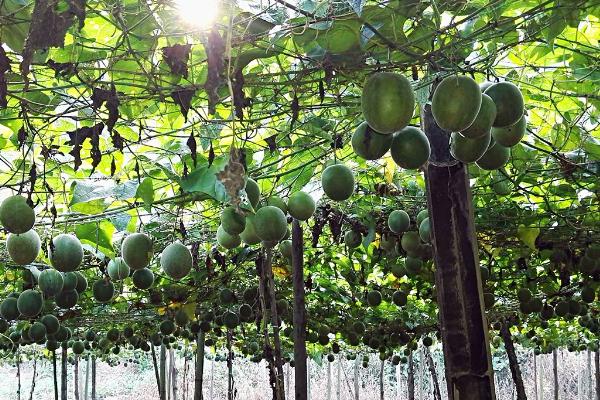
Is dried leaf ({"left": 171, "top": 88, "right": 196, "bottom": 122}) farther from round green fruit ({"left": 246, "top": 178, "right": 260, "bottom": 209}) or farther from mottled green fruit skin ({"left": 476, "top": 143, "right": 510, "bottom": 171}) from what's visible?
mottled green fruit skin ({"left": 476, "top": 143, "right": 510, "bottom": 171})

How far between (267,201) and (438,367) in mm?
28530

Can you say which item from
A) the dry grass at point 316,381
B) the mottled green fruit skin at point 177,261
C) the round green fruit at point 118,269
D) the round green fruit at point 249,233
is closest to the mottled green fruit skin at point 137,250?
the mottled green fruit skin at point 177,261

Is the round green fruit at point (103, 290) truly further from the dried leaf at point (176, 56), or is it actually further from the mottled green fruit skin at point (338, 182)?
the dried leaf at point (176, 56)

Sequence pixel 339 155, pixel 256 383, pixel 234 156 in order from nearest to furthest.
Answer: pixel 234 156
pixel 339 155
pixel 256 383

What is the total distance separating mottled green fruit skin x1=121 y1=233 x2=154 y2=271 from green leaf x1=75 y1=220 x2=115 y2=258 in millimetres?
822

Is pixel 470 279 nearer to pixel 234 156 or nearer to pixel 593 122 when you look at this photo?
pixel 234 156

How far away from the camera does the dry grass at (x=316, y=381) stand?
29.8m

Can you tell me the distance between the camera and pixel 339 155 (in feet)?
14.4

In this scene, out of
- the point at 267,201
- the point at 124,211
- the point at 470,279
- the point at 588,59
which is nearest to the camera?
the point at 470,279

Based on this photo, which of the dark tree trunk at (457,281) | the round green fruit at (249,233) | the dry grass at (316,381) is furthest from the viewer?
the dry grass at (316,381)

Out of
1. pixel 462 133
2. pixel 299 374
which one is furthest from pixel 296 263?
pixel 462 133

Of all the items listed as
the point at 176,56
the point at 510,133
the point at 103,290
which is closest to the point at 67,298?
Result: the point at 103,290

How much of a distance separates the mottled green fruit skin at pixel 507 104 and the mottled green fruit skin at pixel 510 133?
0.34 ft

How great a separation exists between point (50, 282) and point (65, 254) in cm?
97
